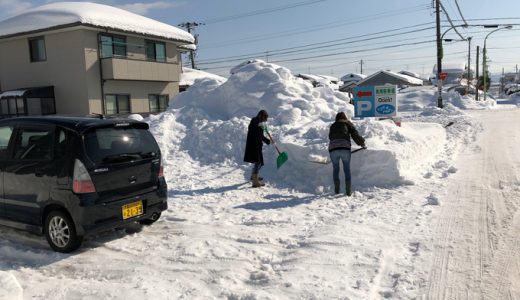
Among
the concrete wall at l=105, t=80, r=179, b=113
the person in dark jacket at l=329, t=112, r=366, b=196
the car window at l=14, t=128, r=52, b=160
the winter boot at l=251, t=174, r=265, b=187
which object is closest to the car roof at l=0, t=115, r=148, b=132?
the car window at l=14, t=128, r=52, b=160

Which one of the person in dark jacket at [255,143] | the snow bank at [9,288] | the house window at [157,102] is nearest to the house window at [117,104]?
the house window at [157,102]

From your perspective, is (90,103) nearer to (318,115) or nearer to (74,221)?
(318,115)

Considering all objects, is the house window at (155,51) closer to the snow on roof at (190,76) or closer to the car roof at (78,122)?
the snow on roof at (190,76)

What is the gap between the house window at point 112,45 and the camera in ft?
72.9

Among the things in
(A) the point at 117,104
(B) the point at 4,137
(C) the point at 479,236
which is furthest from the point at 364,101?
(A) the point at 117,104

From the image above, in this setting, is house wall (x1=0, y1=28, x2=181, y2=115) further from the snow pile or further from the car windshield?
the snow pile

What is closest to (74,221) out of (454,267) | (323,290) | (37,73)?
(323,290)

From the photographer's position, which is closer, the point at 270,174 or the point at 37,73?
the point at 270,174

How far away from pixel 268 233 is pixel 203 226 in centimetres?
101

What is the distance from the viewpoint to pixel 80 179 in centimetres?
480

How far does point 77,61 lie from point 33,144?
18070 millimetres

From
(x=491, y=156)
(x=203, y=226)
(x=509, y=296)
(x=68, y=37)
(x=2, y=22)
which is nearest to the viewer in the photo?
(x=509, y=296)

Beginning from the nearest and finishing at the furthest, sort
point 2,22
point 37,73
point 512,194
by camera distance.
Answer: point 512,194 < point 37,73 < point 2,22

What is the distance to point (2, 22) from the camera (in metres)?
24.7
